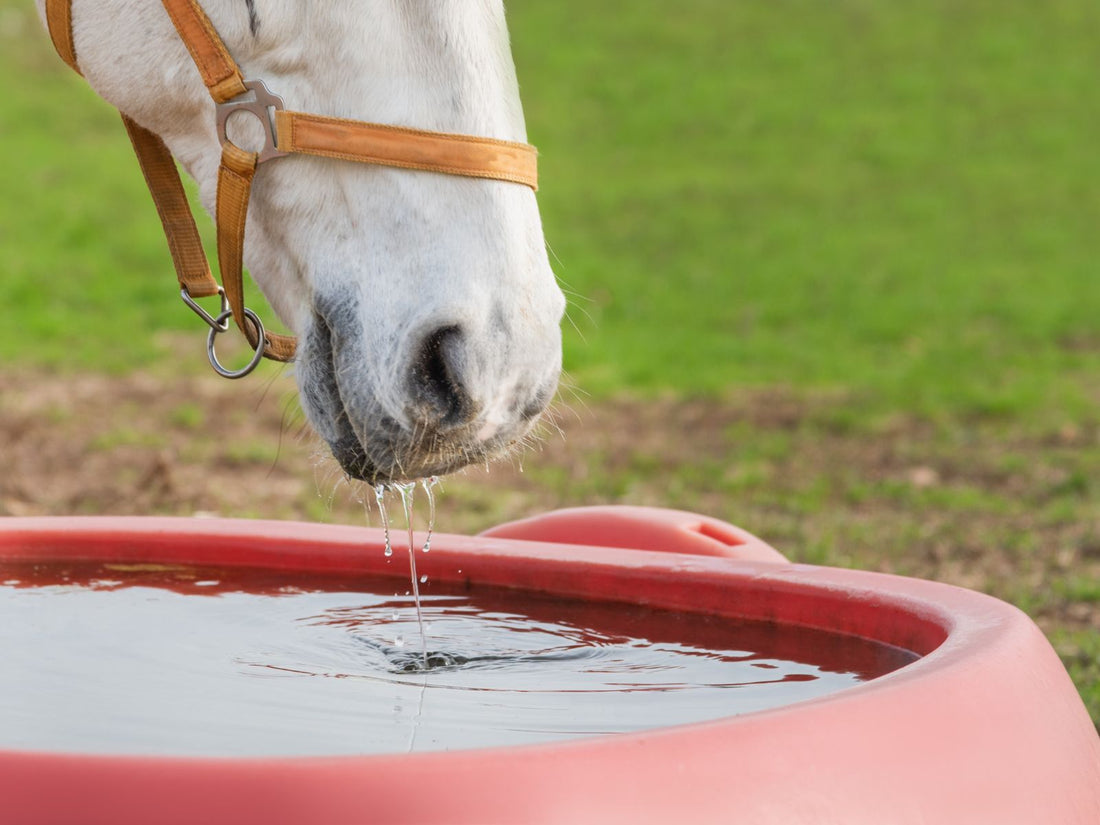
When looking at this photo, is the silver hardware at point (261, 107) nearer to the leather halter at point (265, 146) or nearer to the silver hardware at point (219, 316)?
the leather halter at point (265, 146)

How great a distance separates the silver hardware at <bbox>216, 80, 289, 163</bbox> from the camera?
6.28 feet

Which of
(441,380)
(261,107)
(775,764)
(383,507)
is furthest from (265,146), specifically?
(775,764)

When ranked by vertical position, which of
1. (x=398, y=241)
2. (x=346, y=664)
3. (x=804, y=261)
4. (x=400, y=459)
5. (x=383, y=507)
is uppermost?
(x=398, y=241)

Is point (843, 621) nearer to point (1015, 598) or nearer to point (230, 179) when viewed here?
point (230, 179)

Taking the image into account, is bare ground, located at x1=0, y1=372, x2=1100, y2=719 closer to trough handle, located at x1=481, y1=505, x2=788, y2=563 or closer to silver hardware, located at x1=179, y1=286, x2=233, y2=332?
trough handle, located at x1=481, y1=505, x2=788, y2=563

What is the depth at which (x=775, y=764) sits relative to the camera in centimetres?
156

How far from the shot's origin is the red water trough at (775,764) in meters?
1.39

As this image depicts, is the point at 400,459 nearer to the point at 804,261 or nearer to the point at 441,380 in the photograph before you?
the point at 441,380

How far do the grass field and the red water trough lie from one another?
2.22ft

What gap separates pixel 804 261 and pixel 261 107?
9.27 m

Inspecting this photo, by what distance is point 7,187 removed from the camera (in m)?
10.8

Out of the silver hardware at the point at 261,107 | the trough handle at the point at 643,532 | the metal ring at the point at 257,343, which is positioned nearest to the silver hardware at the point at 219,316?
the metal ring at the point at 257,343

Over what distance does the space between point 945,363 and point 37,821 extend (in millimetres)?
7557

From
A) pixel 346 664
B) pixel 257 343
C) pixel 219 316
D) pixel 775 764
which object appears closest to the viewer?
pixel 775 764
